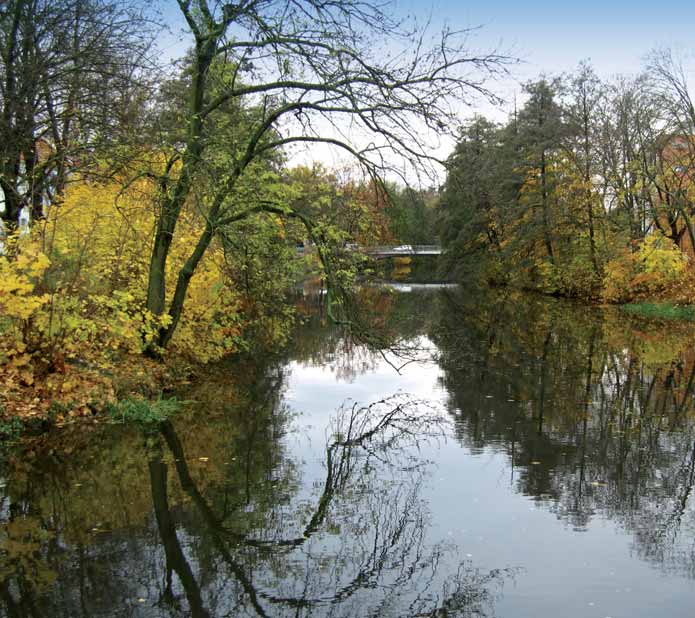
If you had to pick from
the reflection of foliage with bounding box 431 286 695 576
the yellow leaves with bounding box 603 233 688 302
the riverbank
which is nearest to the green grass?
the yellow leaves with bounding box 603 233 688 302

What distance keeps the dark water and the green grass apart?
1384 cm

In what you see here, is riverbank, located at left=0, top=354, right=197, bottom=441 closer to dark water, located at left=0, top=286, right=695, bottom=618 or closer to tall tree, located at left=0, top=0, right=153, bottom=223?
dark water, located at left=0, top=286, right=695, bottom=618

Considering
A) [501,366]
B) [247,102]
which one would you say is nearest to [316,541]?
[501,366]

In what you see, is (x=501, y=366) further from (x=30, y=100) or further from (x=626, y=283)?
(x=626, y=283)

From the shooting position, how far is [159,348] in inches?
541

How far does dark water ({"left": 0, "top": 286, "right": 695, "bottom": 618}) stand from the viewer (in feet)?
18.7

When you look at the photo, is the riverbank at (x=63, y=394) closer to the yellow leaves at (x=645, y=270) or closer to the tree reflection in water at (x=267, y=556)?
the tree reflection in water at (x=267, y=556)

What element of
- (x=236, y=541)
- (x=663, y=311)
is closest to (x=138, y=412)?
(x=236, y=541)

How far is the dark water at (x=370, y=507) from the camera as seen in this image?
571 cm

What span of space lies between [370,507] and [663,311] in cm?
2395

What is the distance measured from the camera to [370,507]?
774 cm

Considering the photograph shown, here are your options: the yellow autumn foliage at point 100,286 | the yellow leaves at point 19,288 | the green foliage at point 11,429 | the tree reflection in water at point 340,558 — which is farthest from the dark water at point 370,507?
the yellow leaves at point 19,288

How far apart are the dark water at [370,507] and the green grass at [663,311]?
13.8m

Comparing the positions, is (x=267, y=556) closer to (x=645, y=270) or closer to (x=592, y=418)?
(x=592, y=418)
